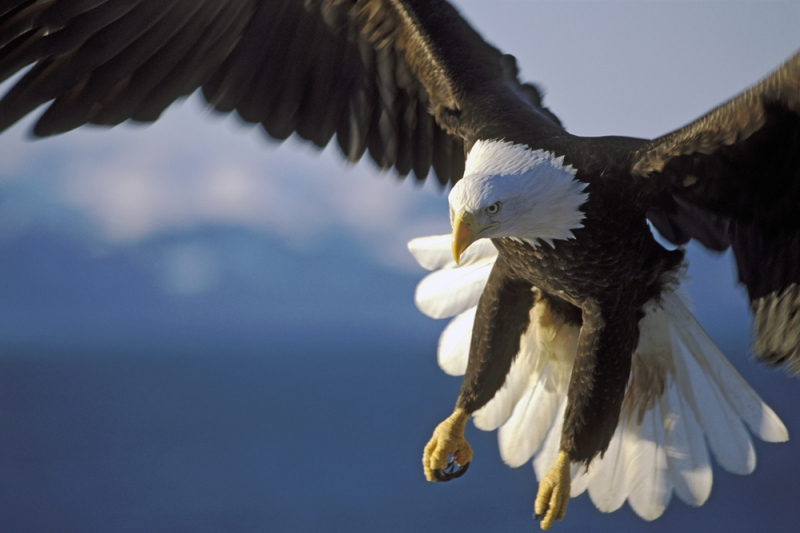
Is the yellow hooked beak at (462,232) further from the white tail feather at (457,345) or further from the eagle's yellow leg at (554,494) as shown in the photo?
the white tail feather at (457,345)

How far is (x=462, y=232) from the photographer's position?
4.86 feet

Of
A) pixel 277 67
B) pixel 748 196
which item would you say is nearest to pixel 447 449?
pixel 748 196

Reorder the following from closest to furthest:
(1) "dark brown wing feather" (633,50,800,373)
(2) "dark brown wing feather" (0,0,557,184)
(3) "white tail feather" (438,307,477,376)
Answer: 1. (1) "dark brown wing feather" (633,50,800,373)
2. (2) "dark brown wing feather" (0,0,557,184)
3. (3) "white tail feather" (438,307,477,376)

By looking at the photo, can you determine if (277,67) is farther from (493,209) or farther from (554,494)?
(554,494)

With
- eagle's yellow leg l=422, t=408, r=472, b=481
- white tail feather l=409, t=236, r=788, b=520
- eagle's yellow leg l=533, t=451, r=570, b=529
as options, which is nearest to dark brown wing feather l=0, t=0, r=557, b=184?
white tail feather l=409, t=236, r=788, b=520

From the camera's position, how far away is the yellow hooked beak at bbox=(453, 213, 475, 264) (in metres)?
1.47

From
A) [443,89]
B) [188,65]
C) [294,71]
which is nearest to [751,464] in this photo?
[443,89]

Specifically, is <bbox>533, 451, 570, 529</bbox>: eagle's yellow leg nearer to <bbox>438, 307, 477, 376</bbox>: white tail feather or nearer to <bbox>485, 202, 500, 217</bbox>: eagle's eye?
<bbox>438, 307, 477, 376</bbox>: white tail feather

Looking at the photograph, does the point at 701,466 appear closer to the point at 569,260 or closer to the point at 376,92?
the point at 569,260

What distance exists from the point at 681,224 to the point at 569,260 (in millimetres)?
270

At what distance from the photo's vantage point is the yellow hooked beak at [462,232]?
4.83 feet

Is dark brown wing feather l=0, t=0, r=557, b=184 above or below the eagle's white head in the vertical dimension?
above

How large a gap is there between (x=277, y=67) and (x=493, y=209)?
0.73m

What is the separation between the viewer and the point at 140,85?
171cm
